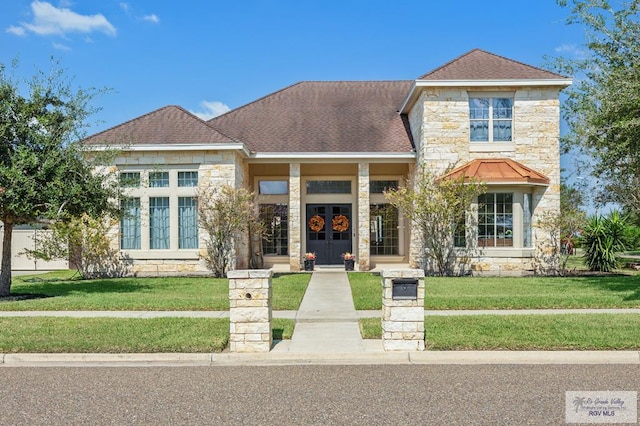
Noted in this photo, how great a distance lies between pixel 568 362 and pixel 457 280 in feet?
30.8

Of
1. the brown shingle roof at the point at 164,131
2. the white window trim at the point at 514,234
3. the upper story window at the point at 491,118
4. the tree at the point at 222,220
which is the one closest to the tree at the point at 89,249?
the brown shingle roof at the point at 164,131

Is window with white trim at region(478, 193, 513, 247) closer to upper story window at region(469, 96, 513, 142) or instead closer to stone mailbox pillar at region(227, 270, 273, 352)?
upper story window at region(469, 96, 513, 142)

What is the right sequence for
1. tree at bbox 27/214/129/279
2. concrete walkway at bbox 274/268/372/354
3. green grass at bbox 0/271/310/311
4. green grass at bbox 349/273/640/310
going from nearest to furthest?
concrete walkway at bbox 274/268/372/354
green grass at bbox 349/273/640/310
green grass at bbox 0/271/310/311
tree at bbox 27/214/129/279

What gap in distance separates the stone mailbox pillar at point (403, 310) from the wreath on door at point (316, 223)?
1484 cm

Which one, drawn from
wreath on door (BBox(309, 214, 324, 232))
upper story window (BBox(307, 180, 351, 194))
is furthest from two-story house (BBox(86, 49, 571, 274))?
wreath on door (BBox(309, 214, 324, 232))

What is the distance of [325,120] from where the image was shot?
76.2 ft

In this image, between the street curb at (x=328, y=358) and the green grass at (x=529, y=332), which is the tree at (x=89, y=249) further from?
the green grass at (x=529, y=332)

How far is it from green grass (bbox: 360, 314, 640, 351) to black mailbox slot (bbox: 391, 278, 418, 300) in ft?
2.56

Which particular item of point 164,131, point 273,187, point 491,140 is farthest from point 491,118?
point 164,131

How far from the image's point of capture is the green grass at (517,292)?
12.0 m

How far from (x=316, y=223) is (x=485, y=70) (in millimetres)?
8805

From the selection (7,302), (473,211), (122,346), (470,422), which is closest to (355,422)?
(470,422)

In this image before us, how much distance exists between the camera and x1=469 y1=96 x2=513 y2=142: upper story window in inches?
751

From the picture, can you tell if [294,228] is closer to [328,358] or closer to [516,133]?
[516,133]
